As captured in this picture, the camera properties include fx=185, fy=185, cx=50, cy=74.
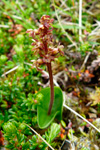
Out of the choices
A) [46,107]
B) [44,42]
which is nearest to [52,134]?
[46,107]

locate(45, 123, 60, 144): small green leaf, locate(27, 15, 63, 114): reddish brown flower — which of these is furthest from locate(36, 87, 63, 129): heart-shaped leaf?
locate(27, 15, 63, 114): reddish brown flower

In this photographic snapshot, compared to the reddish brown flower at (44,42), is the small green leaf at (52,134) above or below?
below

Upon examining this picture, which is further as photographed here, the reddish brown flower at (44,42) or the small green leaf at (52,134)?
the small green leaf at (52,134)

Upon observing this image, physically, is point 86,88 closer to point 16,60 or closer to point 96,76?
point 96,76

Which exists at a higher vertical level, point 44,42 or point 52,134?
point 44,42

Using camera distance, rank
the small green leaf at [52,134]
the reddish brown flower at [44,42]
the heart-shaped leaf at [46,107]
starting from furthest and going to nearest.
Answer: the heart-shaped leaf at [46,107] < the small green leaf at [52,134] < the reddish brown flower at [44,42]

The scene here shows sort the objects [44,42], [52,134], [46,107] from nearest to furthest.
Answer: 1. [44,42]
2. [52,134]
3. [46,107]

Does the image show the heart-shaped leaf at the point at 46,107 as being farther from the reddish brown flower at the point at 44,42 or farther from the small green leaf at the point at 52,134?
the reddish brown flower at the point at 44,42

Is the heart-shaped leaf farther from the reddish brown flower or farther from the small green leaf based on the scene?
the reddish brown flower

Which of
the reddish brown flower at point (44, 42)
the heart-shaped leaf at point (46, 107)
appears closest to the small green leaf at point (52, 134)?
the heart-shaped leaf at point (46, 107)

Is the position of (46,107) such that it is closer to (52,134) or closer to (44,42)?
(52,134)

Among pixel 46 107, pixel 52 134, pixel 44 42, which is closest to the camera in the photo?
pixel 44 42

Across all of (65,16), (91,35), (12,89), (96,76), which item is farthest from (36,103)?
(65,16)
